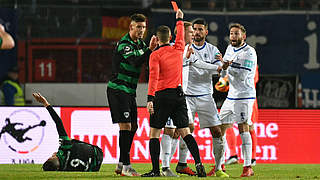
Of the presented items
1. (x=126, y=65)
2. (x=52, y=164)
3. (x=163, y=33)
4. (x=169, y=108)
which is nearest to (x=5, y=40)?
(x=163, y=33)

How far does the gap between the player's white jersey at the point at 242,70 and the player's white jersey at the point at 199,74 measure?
0.65 ft

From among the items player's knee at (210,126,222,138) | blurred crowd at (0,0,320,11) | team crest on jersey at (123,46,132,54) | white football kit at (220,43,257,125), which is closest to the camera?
team crest on jersey at (123,46,132,54)

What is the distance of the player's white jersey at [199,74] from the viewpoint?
30.7 feet

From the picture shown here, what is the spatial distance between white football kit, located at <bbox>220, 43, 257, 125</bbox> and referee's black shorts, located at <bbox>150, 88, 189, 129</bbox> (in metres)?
1.05

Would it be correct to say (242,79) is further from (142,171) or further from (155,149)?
(142,171)

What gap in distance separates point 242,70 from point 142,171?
203 centimetres

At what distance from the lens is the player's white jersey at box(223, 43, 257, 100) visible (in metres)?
9.24

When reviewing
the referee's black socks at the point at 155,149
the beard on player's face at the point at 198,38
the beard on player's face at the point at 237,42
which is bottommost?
the referee's black socks at the point at 155,149

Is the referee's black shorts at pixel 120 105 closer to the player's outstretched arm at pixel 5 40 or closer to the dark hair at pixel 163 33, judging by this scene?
the dark hair at pixel 163 33

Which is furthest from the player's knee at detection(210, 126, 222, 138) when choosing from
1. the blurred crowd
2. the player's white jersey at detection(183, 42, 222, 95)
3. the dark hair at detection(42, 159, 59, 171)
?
the blurred crowd

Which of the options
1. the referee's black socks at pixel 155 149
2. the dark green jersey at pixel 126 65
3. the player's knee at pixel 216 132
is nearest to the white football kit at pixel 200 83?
the player's knee at pixel 216 132

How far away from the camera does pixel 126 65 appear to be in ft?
29.3

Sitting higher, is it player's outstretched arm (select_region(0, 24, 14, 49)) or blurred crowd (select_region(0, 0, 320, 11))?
blurred crowd (select_region(0, 0, 320, 11))

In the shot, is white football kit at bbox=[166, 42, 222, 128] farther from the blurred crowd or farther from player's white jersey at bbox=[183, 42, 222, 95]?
the blurred crowd
